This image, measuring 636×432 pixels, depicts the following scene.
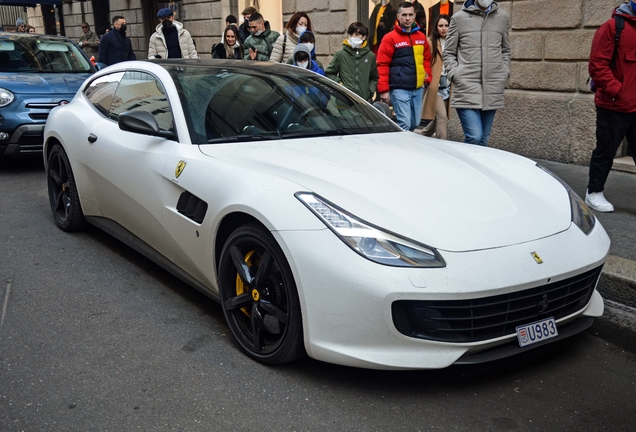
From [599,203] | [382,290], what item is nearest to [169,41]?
[599,203]

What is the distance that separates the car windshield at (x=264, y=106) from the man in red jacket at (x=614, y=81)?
1943mm

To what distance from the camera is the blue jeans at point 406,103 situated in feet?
25.5

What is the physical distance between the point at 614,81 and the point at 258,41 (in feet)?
19.4

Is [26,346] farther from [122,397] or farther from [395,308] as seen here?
[395,308]

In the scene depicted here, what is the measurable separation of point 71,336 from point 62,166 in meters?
2.23

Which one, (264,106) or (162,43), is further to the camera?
(162,43)

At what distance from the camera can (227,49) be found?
11570 mm

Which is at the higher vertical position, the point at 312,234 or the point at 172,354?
the point at 312,234

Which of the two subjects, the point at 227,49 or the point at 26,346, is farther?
the point at 227,49

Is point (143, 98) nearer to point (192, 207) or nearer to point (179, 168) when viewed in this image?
point (179, 168)

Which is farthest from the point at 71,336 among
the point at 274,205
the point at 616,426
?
the point at 616,426

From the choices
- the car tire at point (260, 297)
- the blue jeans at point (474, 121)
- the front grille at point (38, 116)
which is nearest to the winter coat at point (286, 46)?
the front grille at point (38, 116)

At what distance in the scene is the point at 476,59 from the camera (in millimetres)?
6465

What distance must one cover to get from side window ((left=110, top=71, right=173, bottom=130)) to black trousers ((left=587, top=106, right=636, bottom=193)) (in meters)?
3.45
